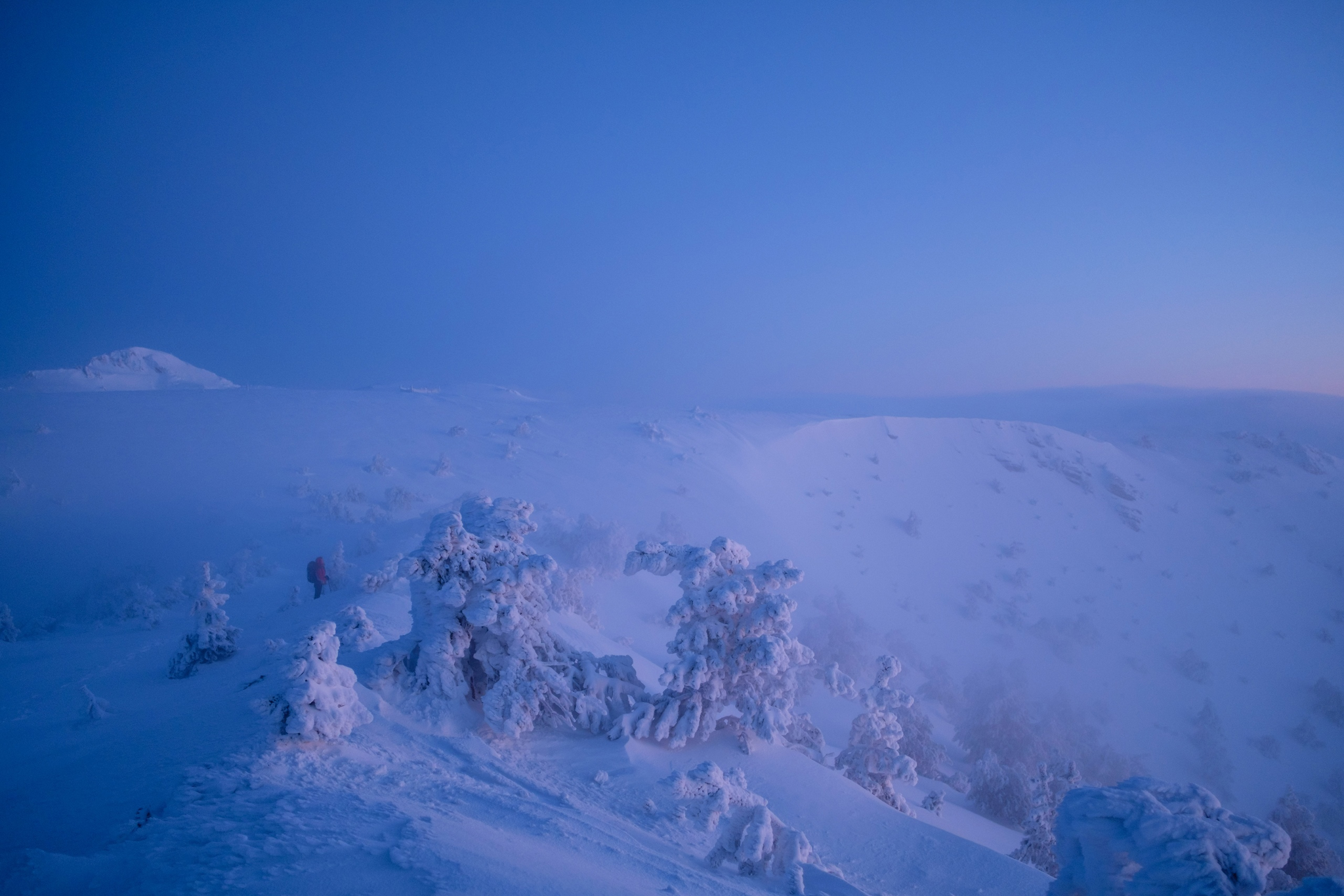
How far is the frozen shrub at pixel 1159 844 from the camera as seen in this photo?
4.25 meters

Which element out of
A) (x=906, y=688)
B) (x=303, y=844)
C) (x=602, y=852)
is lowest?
(x=906, y=688)

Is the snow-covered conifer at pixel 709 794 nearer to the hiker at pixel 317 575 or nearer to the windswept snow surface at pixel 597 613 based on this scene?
the windswept snow surface at pixel 597 613

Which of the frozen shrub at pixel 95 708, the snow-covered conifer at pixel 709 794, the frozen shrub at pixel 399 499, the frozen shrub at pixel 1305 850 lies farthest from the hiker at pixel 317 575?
the frozen shrub at pixel 1305 850

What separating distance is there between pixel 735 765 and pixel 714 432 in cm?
3231

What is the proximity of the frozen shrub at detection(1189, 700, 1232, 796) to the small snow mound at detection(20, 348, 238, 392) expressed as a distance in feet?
185

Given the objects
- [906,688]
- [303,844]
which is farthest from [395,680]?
[906,688]

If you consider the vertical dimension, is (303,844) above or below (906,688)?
above

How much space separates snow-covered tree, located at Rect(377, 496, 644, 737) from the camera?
8.19 m

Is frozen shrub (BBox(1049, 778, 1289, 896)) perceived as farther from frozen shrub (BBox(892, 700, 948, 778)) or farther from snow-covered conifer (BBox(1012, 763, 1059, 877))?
frozen shrub (BBox(892, 700, 948, 778))

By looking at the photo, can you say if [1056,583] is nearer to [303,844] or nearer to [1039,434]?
[1039,434]

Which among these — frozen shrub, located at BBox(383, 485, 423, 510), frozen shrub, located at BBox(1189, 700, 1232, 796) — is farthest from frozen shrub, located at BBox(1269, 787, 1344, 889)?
frozen shrub, located at BBox(383, 485, 423, 510)

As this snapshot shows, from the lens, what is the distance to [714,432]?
40.6m

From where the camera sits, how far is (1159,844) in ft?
14.9

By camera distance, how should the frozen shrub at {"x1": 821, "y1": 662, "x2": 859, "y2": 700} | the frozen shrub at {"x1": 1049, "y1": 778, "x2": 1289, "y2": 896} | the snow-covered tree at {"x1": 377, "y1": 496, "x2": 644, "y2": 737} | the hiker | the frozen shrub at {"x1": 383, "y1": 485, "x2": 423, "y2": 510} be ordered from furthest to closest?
the frozen shrub at {"x1": 383, "y1": 485, "x2": 423, "y2": 510} → the hiker → the frozen shrub at {"x1": 821, "y1": 662, "x2": 859, "y2": 700} → the snow-covered tree at {"x1": 377, "y1": 496, "x2": 644, "y2": 737} → the frozen shrub at {"x1": 1049, "y1": 778, "x2": 1289, "y2": 896}
